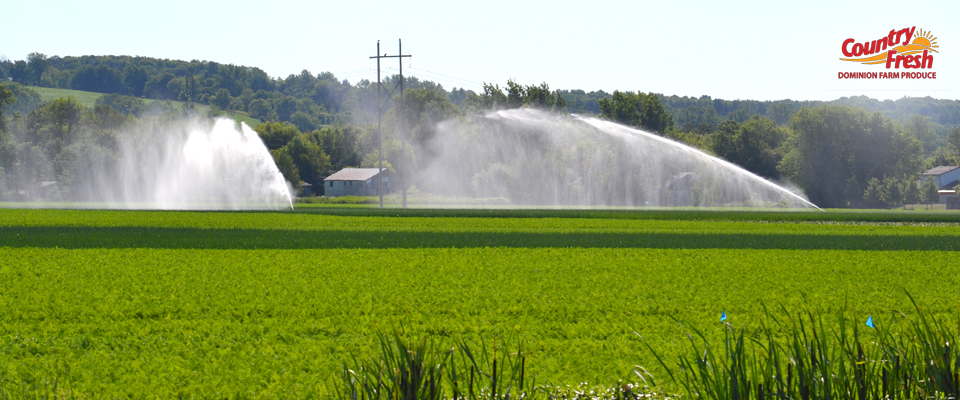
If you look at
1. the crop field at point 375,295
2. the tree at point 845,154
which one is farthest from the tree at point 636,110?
the crop field at point 375,295

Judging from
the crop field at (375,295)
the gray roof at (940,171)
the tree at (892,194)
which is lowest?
the tree at (892,194)

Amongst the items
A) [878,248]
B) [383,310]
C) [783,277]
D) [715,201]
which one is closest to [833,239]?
[878,248]

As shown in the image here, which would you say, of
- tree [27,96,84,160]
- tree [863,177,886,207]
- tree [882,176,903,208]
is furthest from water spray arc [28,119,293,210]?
tree [882,176,903,208]

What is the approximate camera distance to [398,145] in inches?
3652

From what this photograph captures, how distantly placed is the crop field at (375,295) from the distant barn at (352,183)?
9097 centimetres

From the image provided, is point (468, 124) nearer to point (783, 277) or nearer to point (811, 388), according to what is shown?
point (783, 277)

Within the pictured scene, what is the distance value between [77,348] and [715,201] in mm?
68586

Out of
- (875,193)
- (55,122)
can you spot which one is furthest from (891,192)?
(55,122)

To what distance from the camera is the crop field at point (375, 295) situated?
9312mm

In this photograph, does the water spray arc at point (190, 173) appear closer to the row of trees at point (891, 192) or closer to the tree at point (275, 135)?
the tree at point (275, 135)

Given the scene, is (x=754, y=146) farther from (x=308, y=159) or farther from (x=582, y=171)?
(x=308, y=159)

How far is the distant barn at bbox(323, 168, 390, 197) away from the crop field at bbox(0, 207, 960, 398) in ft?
298

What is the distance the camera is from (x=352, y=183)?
411ft

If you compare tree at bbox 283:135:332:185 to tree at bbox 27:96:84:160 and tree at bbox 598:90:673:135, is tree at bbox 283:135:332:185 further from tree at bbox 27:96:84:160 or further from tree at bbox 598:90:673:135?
tree at bbox 598:90:673:135
